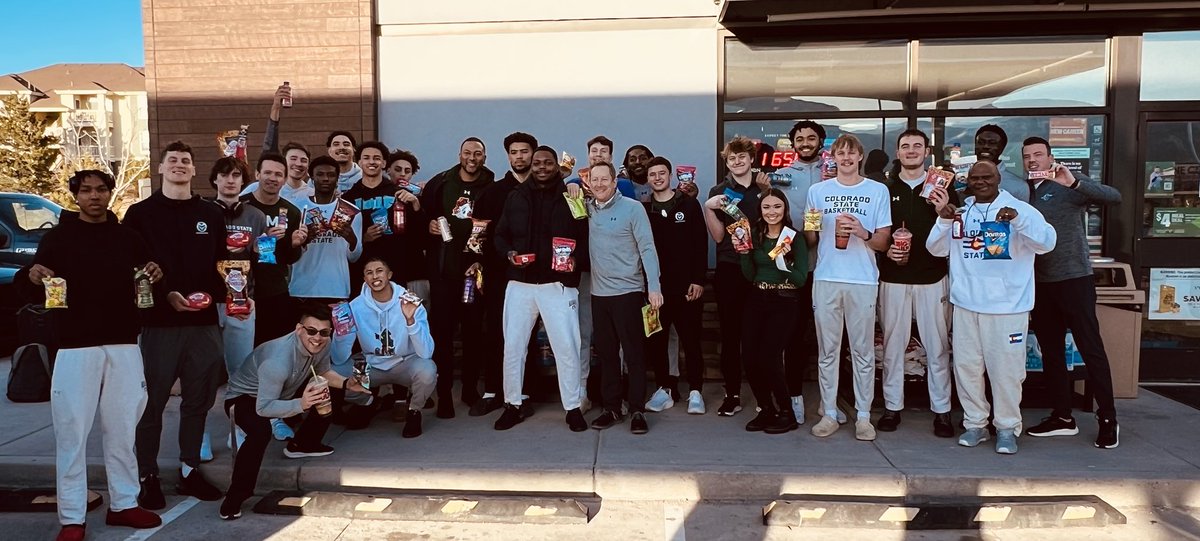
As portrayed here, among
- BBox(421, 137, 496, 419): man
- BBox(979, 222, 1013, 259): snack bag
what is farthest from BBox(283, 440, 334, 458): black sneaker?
BBox(979, 222, 1013, 259): snack bag

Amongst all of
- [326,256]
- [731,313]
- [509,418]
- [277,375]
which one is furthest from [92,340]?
[731,313]

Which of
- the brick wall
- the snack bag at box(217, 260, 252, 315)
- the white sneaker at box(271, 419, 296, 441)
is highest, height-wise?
the brick wall

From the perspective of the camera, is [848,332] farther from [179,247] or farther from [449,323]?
[179,247]

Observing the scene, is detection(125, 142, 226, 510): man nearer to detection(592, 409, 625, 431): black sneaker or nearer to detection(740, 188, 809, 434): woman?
detection(592, 409, 625, 431): black sneaker

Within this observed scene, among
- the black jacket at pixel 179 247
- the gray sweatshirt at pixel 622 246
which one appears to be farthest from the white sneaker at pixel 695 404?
the black jacket at pixel 179 247

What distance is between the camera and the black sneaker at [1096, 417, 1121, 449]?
4992mm

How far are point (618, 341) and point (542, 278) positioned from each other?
0.75 metres

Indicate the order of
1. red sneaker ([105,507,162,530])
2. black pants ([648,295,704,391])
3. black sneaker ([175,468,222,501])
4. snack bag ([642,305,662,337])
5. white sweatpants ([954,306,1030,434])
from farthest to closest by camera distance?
black pants ([648,295,704,391])
snack bag ([642,305,662,337])
white sweatpants ([954,306,1030,434])
black sneaker ([175,468,222,501])
red sneaker ([105,507,162,530])

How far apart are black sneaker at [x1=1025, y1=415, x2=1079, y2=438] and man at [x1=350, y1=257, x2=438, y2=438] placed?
4405mm

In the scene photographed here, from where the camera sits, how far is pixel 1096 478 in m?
4.45

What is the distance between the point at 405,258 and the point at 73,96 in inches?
2039

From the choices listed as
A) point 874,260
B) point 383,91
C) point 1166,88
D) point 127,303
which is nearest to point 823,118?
point 874,260

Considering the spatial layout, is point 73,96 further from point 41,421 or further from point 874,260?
point 874,260

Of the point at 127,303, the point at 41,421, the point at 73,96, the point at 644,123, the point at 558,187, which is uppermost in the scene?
the point at 73,96
